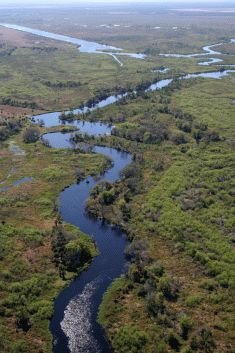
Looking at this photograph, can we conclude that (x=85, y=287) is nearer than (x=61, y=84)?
Yes

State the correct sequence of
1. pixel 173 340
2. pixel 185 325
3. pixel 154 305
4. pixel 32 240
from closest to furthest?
pixel 173 340 < pixel 185 325 < pixel 154 305 < pixel 32 240

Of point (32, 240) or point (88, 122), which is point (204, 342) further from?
point (88, 122)

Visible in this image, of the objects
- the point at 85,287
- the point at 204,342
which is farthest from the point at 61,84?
the point at 204,342

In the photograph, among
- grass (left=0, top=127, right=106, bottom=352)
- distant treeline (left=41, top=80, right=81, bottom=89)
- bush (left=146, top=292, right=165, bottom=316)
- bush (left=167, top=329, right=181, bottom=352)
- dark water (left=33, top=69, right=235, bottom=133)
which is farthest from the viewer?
distant treeline (left=41, top=80, right=81, bottom=89)

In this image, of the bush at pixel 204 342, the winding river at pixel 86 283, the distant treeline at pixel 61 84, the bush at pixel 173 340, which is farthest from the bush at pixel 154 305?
the distant treeline at pixel 61 84

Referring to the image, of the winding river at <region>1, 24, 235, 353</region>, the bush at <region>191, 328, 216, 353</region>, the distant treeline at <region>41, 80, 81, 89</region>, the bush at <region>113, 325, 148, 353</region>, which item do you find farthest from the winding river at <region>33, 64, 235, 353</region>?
the distant treeline at <region>41, 80, 81, 89</region>

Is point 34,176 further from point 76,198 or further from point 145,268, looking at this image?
point 145,268

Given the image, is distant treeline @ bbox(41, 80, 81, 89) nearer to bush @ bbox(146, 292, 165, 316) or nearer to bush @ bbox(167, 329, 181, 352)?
bush @ bbox(146, 292, 165, 316)

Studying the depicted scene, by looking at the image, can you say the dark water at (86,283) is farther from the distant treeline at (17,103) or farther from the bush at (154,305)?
the distant treeline at (17,103)

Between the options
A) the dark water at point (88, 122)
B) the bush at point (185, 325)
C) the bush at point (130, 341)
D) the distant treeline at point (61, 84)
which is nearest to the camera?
the bush at point (130, 341)

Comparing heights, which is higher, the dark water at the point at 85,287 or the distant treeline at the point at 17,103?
the distant treeline at the point at 17,103

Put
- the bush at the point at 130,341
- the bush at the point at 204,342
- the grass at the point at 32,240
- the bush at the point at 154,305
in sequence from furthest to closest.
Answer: the bush at the point at 154,305, the grass at the point at 32,240, the bush at the point at 130,341, the bush at the point at 204,342

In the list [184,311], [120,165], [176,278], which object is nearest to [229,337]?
[184,311]
